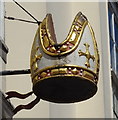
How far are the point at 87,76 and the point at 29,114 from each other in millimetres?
2701

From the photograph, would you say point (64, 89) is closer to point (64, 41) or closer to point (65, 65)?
point (65, 65)

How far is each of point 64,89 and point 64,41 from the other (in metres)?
0.45

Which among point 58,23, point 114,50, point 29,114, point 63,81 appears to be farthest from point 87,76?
point 114,50

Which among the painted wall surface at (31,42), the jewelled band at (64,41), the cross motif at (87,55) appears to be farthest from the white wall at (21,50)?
the cross motif at (87,55)

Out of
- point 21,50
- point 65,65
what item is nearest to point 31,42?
point 21,50

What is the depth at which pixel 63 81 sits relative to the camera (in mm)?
9430

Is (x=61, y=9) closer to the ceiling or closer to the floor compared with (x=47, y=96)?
closer to the ceiling

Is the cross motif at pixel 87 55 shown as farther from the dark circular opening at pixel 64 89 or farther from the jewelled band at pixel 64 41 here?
the dark circular opening at pixel 64 89

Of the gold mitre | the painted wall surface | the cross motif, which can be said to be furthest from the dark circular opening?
the painted wall surface

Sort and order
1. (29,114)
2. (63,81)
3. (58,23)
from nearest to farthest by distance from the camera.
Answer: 1. (63,81)
2. (29,114)
3. (58,23)

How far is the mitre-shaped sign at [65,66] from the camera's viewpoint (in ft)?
31.0

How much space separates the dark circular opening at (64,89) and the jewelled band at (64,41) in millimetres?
258

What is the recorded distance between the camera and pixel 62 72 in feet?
31.1

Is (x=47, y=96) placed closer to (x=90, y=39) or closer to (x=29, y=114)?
(x=90, y=39)
